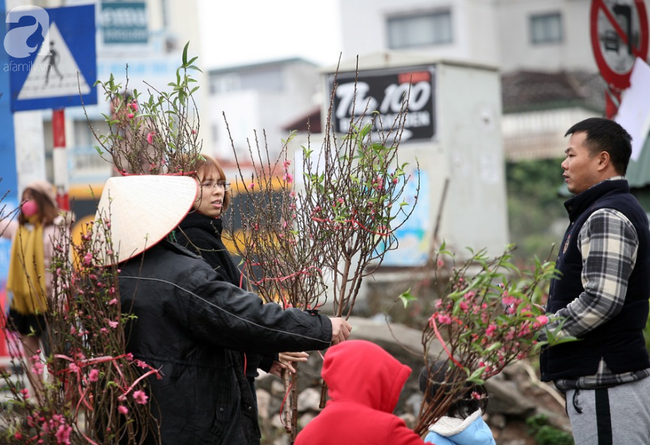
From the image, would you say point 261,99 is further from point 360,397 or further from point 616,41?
point 360,397

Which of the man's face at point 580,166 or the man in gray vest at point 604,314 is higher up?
the man's face at point 580,166

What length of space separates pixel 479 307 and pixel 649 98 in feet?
10.2

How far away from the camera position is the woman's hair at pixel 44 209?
6.24 metres

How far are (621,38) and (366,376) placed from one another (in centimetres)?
387

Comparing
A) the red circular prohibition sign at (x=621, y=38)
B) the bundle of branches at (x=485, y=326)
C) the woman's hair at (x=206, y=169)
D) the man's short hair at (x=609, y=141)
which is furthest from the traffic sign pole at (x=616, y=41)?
the bundle of branches at (x=485, y=326)

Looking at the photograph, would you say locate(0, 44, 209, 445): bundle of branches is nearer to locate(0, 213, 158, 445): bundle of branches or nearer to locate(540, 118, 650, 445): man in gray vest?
locate(0, 213, 158, 445): bundle of branches

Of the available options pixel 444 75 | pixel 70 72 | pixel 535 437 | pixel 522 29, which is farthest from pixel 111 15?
pixel 522 29

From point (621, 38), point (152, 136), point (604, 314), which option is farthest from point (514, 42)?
point (604, 314)

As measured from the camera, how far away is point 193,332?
3168 mm

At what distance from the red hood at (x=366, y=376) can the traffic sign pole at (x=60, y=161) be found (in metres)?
3.64

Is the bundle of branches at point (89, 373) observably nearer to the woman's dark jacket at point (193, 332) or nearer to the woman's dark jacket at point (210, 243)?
the woman's dark jacket at point (193, 332)

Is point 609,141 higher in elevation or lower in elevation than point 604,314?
higher

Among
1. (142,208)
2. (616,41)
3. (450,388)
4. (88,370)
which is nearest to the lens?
(450,388)

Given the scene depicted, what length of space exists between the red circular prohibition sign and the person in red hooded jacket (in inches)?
135
